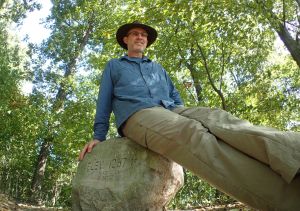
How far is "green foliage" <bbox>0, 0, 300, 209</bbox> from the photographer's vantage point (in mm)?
8133

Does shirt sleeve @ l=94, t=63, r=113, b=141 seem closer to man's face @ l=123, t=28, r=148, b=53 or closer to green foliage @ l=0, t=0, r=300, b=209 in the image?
man's face @ l=123, t=28, r=148, b=53

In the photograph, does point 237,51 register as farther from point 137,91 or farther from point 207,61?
point 137,91

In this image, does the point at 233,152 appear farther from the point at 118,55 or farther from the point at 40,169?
the point at 40,169

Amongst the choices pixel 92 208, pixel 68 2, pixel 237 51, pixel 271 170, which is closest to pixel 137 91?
pixel 92 208

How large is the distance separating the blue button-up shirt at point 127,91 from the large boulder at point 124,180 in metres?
0.30

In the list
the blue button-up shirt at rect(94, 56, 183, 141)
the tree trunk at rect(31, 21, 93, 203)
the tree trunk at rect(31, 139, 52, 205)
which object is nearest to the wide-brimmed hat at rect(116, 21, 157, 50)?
the blue button-up shirt at rect(94, 56, 183, 141)

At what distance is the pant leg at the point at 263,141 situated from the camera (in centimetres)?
237

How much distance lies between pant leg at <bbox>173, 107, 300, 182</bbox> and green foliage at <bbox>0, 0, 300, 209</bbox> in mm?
3992

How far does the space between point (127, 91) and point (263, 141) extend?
69.7 inches

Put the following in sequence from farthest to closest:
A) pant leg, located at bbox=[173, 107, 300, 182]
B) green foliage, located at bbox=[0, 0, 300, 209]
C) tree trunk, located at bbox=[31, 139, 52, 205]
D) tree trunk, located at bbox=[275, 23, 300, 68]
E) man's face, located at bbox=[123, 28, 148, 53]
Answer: tree trunk, located at bbox=[31, 139, 52, 205], tree trunk, located at bbox=[275, 23, 300, 68], green foliage, located at bbox=[0, 0, 300, 209], man's face, located at bbox=[123, 28, 148, 53], pant leg, located at bbox=[173, 107, 300, 182]

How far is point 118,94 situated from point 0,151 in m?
11.3

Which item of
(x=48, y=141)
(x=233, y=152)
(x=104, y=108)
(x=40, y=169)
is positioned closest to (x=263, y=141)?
(x=233, y=152)

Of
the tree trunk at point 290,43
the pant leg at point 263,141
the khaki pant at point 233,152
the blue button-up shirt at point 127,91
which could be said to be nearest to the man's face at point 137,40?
the blue button-up shirt at point 127,91

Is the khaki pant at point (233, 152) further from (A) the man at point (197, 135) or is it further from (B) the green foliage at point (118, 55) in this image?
(B) the green foliage at point (118, 55)
